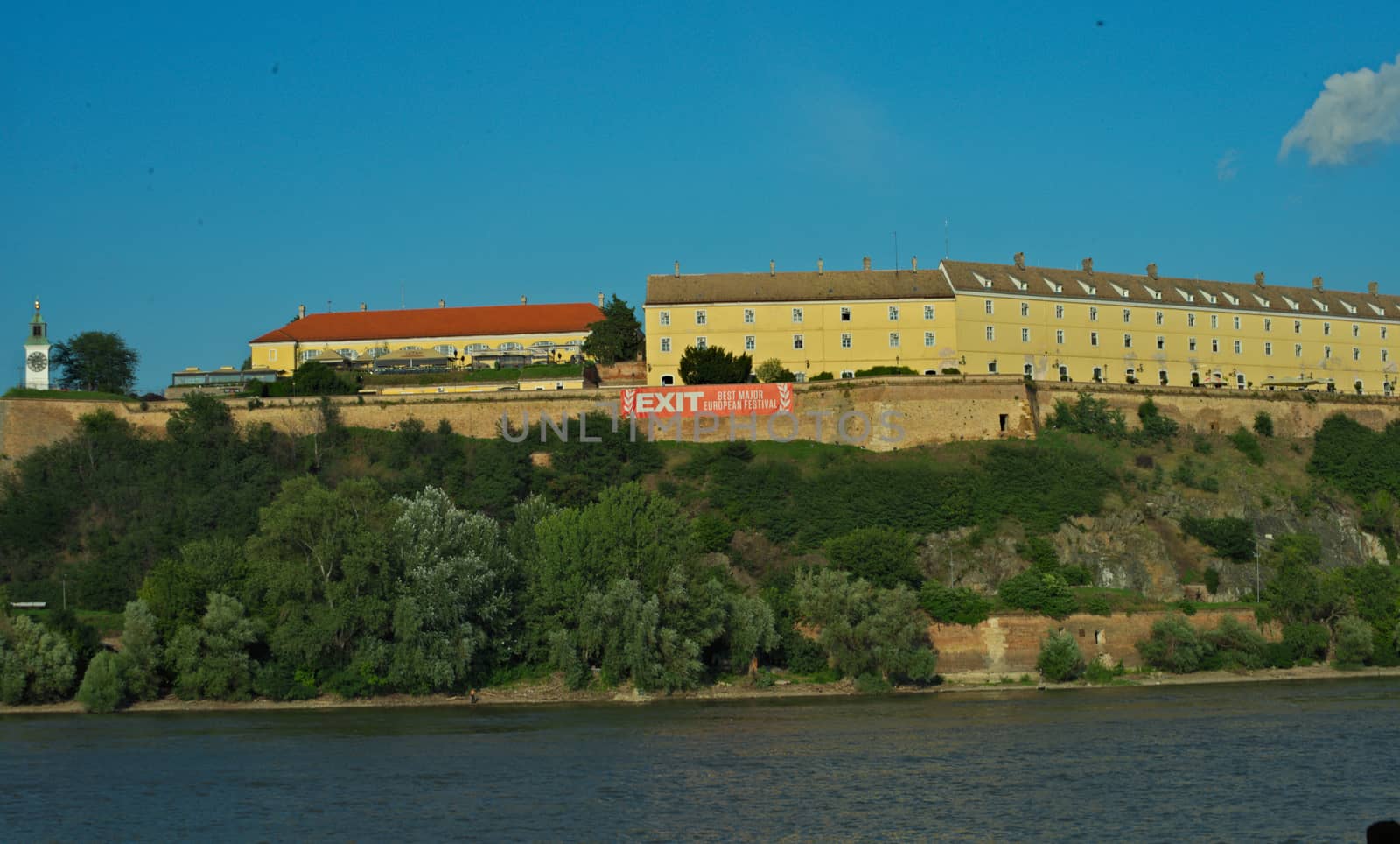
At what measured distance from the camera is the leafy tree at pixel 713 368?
60781 mm

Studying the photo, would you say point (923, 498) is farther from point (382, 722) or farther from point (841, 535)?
point (382, 722)

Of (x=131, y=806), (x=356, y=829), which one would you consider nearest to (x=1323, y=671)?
(x=356, y=829)

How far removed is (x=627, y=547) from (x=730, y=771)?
12.9m

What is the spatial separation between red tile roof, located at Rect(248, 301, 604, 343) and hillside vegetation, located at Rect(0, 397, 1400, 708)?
53.7ft

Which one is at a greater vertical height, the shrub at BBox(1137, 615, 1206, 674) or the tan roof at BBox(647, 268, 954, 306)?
the tan roof at BBox(647, 268, 954, 306)

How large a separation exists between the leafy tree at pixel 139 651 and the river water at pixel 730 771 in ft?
4.80

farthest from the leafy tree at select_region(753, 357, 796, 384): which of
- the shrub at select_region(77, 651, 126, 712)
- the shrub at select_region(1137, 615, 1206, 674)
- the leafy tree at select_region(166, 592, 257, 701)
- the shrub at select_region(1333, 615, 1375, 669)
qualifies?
the shrub at select_region(77, 651, 126, 712)

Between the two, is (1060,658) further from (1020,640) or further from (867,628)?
(867,628)

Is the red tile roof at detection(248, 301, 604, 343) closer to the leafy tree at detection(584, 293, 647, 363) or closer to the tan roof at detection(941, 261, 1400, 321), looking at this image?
the leafy tree at detection(584, 293, 647, 363)

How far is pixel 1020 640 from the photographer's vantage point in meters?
46.6

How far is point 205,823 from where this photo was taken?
91.6ft

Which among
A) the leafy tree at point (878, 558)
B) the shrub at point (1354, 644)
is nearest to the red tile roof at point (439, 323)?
the leafy tree at point (878, 558)

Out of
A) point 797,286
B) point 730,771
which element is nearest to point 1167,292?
point 797,286

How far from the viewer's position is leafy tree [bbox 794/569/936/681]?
44250 mm
